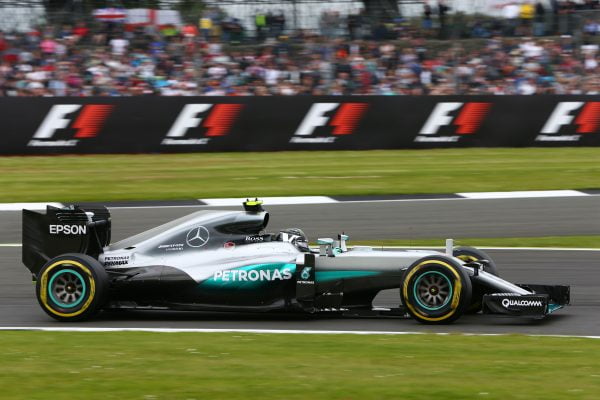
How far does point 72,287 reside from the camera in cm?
973

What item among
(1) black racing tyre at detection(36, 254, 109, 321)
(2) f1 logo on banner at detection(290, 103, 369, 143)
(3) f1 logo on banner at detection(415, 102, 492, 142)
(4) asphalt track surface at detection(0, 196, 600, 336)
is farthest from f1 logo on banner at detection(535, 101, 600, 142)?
(1) black racing tyre at detection(36, 254, 109, 321)

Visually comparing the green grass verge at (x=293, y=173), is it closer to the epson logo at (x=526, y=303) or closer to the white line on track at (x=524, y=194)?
the white line on track at (x=524, y=194)

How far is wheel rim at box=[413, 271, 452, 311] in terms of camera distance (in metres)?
9.16

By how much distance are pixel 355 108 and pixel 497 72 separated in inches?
155

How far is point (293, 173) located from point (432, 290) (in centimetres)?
1173

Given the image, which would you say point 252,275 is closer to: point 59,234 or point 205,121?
point 59,234

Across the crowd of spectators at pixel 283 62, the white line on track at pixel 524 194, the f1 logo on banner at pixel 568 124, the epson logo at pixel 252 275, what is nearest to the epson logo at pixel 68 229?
the epson logo at pixel 252 275

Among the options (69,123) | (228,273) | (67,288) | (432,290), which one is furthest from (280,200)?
(432,290)

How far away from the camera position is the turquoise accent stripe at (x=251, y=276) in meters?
9.58

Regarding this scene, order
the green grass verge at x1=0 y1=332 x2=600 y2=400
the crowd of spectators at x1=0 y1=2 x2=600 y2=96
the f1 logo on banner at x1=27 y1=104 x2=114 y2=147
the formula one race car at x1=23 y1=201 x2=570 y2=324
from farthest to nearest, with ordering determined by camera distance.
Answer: the crowd of spectators at x1=0 y1=2 x2=600 y2=96
the f1 logo on banner at x1=27 y1=104 x2=114 y2=147
the formula one race car at x1=23 y1=201 x2=570 y2=324
the green grass verge at x1=0 y1=332 x2=600 y2=400

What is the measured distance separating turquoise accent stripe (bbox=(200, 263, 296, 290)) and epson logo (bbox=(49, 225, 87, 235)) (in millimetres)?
1327

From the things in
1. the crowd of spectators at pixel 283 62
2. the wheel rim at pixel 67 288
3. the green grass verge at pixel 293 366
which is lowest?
the green grass verge at pixel 293 366

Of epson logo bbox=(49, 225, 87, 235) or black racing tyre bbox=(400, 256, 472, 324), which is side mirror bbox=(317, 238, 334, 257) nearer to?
black racing tyre bbox=(400, 256, 472, 324)

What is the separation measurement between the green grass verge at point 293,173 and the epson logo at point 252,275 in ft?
29.7
